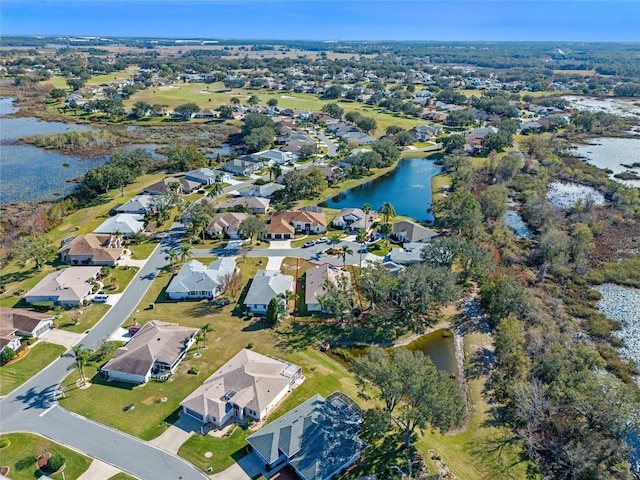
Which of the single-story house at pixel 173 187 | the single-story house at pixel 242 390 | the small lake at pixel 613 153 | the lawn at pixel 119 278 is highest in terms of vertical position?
the small lake at pixel 613 153

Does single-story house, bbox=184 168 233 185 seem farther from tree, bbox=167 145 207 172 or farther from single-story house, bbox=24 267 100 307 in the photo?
single-story house, bbox=24 267 100 307

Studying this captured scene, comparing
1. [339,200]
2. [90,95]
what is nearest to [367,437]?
[339,200]

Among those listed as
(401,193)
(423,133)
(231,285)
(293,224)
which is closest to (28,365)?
(231,285)

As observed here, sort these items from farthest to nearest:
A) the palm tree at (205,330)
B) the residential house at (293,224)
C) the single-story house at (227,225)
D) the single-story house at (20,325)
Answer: the residential house at (293,224) → the single-story house at (227,225) → the palm tree at (205,330) → the single-story house at (20,325)

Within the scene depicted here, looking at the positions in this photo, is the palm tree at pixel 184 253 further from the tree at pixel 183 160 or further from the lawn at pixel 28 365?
the tree at pixel 183 160

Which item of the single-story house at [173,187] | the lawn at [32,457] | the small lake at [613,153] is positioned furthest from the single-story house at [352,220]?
the small lake at [613,153]

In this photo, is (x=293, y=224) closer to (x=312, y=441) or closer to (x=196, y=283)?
(x=196, y=283)

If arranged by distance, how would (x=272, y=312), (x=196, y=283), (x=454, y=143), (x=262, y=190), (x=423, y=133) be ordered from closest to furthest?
1. (x=272, y=312)
2. (x=196, y=283)
3. (x=262, y=190)
4. (x=454, y=143)
5. (x=423, y=133)

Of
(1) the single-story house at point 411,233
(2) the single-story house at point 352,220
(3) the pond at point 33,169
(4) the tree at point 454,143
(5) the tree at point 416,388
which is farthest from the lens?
(4) the tree at point 454,143
